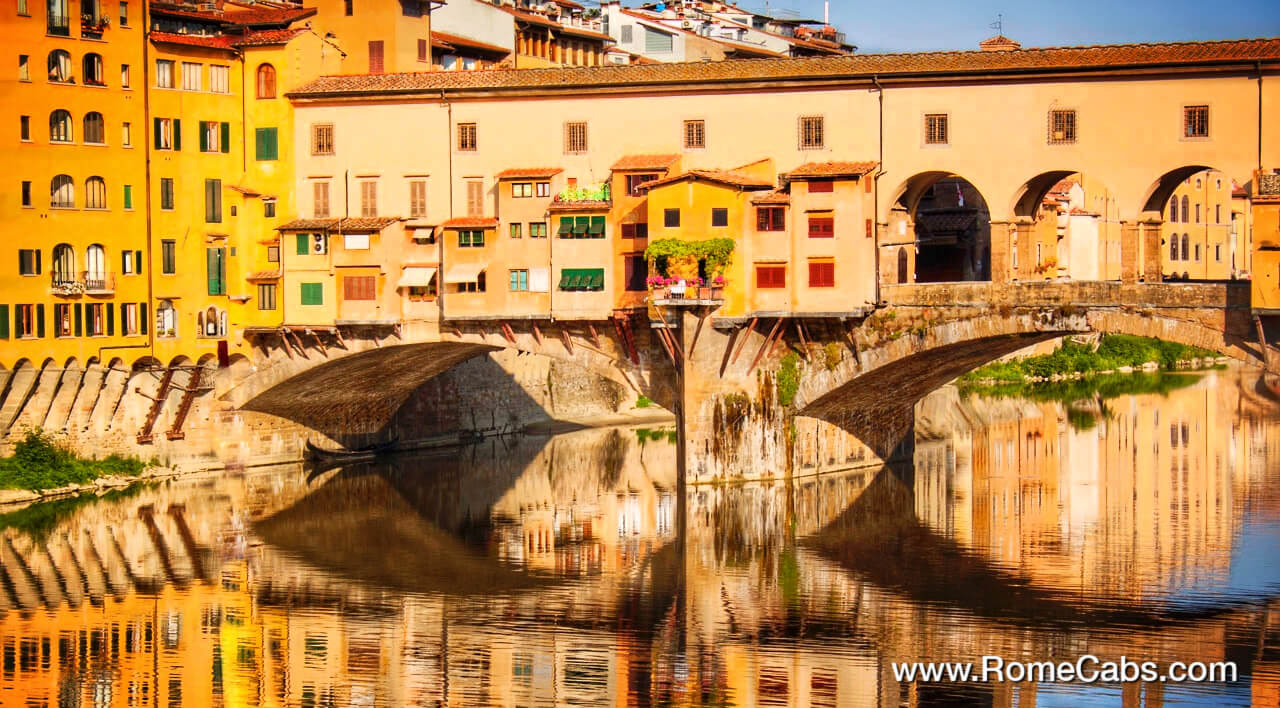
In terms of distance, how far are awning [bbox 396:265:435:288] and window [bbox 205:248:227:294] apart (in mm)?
4773

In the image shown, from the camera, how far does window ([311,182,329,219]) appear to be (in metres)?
50.9

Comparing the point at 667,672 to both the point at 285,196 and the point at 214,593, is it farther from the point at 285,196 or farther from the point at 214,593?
the point at 285,196

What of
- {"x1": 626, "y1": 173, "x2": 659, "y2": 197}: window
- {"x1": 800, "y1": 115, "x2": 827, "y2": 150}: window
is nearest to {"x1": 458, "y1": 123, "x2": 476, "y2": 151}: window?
{"x1": 626, "y1": 173, "x2": 659, "y2": 197}: window

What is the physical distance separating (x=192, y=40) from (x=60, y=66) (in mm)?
3436

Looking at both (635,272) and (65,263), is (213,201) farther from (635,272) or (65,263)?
(635,272)

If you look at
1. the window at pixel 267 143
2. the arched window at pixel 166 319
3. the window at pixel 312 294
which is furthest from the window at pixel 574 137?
the arched window at pixel 166 319

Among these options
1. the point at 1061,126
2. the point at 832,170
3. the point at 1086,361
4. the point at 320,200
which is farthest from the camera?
the point at 1086,361

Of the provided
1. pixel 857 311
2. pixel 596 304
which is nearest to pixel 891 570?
pixel 857 311

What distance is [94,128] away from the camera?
160ft

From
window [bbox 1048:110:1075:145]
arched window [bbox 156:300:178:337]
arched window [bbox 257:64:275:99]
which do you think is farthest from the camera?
arched window [bbox 257:64:275:99]

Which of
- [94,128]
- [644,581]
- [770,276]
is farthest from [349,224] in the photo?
[644,581]

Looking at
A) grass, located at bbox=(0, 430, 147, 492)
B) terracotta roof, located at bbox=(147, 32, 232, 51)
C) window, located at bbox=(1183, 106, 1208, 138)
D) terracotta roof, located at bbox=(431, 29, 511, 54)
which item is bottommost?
grass, located at bbox=(0, 430, 147, 492)

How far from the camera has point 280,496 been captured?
49.1 m

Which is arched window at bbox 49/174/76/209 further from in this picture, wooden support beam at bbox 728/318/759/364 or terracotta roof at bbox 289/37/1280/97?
wooden support beam at bbox 728/318/759/364
